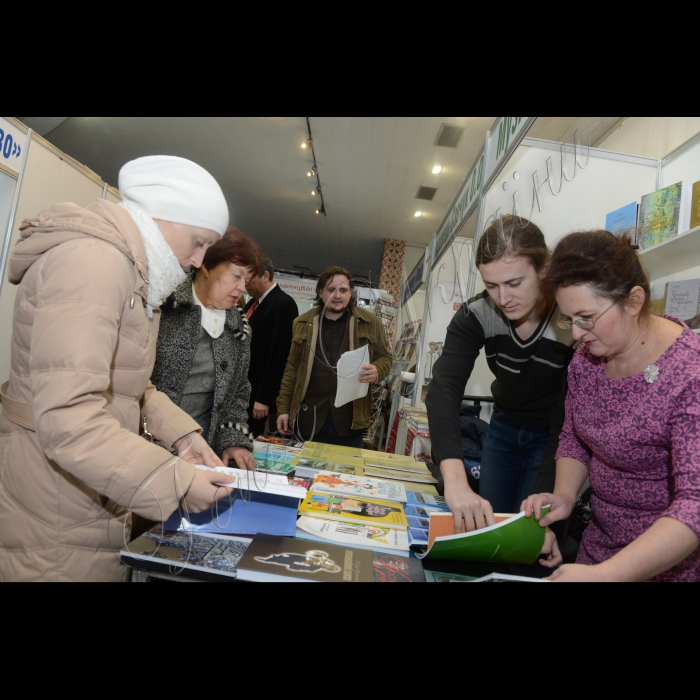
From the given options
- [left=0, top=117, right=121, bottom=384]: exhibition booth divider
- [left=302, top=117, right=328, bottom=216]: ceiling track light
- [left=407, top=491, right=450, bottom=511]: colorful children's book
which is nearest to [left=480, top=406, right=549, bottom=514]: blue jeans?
[left=407, top=491, right=450, bottom=511]: colorful children's book

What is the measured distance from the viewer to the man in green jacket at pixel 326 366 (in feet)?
8.54

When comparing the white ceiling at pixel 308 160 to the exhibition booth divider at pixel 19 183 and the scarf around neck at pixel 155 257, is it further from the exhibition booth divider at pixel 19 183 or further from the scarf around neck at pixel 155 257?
the scarf around neck at pixel 155 257

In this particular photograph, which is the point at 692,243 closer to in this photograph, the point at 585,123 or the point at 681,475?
the point at 585,123

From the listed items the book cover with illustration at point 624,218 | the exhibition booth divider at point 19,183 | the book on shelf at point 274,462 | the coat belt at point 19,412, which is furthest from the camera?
the exhibition booth divider at point 19,183

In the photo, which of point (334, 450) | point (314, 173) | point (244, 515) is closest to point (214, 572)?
point (244, 515)

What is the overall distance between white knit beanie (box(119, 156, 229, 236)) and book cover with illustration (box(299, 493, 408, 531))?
0.70 m

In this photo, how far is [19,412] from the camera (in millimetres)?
848

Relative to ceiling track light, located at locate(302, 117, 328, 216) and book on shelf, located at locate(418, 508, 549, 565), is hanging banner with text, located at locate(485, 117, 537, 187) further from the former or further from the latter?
ceiling track light, located at locate(302, 117, 328, 216)

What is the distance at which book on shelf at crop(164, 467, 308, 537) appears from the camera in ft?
3.09

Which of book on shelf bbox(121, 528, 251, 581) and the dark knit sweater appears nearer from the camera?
book on shelf bbox(121, 528, 251, 581)

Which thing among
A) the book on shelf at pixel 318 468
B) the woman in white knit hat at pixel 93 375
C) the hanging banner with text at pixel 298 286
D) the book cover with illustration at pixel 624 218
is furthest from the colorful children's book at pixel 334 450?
the hanging banner with text at pixel 298 286

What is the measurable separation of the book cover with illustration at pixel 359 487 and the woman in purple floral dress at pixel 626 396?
0.45m

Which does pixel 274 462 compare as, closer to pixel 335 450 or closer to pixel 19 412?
pixel 335 450

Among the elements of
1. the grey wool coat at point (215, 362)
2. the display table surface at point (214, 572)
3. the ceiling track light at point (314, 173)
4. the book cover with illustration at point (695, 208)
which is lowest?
the display table surface at point (214, 572)
